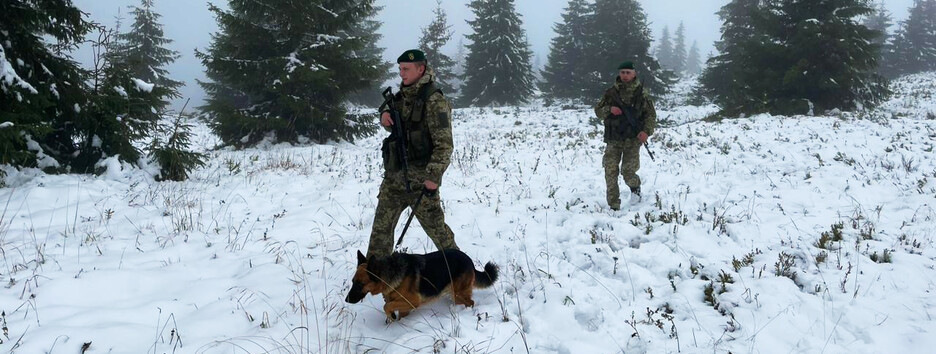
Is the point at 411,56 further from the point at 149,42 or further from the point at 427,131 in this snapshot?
the point at 149,42

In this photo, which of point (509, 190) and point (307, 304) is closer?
point (307, 304)

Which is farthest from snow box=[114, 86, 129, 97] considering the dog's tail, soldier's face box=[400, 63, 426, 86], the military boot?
the military boot

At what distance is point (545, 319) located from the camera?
3.52m

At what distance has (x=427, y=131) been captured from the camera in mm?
3947

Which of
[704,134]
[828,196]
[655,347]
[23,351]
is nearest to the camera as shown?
[23,351]

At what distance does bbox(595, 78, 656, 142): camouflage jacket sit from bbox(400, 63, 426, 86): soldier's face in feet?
12.9

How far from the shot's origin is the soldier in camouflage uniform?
3824 mm

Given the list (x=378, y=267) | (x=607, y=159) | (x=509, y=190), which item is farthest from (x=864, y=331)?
(x=509, y=190)

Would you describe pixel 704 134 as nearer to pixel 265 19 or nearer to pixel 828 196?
pixel 828 196

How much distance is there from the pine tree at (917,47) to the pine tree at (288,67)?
48.5m

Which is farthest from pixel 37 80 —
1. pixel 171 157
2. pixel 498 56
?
pixel 498 56

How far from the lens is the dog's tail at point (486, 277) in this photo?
12.5 ft

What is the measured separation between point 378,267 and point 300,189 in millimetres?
5270

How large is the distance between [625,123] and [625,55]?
1998 cm
